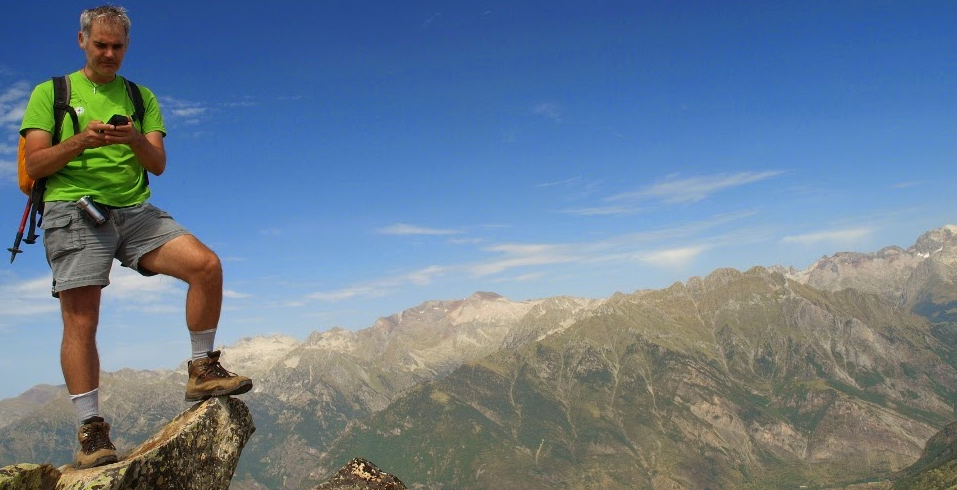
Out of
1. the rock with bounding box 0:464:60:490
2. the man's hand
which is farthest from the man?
the rock with bounding box 0:464:60:490

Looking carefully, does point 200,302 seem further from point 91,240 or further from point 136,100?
point 136,100

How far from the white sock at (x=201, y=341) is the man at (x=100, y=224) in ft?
0.05

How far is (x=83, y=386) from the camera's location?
27.5ft

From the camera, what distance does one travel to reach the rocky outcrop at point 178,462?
692cm

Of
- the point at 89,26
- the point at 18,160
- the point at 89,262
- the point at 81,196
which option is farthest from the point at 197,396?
the point at 89,26

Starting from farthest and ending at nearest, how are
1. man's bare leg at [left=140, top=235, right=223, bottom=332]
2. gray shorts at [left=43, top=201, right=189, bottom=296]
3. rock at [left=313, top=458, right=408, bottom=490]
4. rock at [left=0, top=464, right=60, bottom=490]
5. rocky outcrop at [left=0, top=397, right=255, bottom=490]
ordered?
rock at [left=313, top=458, right=408, bottom=490] → man's bare leg at [left=140, top=235, right=223, bottom=332] → gray shorts at [left=43, top=201, right=189, bottom=296] → rocky outcrop at [left=0, top=397, right=255, bottom=490] → rock at [left=0, top=464, right=60, bottom=490]

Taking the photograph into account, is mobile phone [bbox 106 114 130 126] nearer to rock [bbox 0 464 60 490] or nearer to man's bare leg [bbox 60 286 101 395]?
man's bare leg [bbox 60 286 101 395]

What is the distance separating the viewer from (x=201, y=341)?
30.3ft

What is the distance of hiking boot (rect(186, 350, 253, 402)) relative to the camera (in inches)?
362

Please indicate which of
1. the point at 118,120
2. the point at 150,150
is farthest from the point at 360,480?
the point at 118,120

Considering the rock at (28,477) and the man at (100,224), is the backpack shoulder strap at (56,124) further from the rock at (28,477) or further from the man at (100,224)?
the rock at (28,477)

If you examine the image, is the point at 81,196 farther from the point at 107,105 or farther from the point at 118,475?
the point at 118,475

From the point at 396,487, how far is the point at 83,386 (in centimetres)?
509

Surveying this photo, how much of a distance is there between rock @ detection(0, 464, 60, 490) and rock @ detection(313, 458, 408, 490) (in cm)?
381
